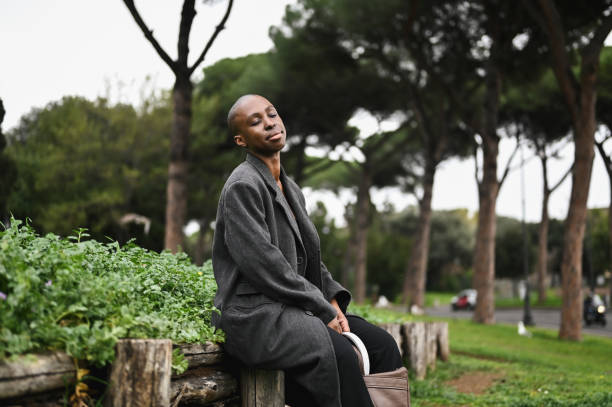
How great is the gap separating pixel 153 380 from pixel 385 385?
125 centimetres

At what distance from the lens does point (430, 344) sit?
7.89m

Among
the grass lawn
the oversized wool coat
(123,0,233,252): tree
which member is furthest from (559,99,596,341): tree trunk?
the oversized wool coat

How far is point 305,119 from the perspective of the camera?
23.4 meters

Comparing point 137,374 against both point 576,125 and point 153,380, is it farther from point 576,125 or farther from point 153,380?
point 576,125

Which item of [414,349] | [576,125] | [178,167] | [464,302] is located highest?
[576,125]

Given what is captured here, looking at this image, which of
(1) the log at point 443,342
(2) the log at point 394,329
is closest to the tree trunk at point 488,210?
(1) the log at point 443,342

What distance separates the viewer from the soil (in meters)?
6.98

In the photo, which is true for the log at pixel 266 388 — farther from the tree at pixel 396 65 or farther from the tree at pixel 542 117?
the tree at pixel 542 117

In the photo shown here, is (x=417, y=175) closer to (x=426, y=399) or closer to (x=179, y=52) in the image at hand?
(x=179, y=52)

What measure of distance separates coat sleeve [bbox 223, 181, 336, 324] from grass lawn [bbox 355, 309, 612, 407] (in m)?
3.46

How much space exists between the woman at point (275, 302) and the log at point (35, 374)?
0.89 metres

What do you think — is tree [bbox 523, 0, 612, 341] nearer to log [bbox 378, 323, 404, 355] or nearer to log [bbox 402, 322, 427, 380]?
log [bbox 402, 322, 427, 380]

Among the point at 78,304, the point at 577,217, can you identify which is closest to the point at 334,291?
the point at 78,304

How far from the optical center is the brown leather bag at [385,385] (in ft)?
10.4
